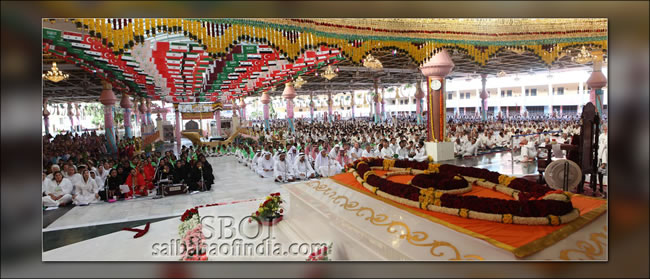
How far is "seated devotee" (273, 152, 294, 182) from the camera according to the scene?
805 cm

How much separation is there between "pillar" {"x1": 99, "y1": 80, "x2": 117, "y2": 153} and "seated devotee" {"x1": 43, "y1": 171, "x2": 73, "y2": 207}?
255 inches

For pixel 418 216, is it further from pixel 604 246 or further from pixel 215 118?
pixel 215 118

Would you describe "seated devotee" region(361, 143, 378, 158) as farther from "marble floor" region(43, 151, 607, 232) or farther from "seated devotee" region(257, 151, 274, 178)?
"seated devotee" region(257, 151, 274, 178)

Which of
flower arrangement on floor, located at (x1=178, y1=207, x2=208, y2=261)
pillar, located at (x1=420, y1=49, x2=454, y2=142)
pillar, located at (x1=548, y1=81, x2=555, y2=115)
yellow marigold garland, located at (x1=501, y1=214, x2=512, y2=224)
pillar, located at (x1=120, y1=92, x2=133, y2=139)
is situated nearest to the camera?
yellow marigold garland, located at (x1=501, y1=214, x2=512, y2=224)

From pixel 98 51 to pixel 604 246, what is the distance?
7803mm

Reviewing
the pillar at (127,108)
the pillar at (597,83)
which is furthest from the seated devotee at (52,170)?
the pillar at (597,83)

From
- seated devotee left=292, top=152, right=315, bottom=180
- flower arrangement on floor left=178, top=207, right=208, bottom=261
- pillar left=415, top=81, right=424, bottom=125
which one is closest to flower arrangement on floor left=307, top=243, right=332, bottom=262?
flower arrangement on floor left=178, top=207, right=208, bottom=261

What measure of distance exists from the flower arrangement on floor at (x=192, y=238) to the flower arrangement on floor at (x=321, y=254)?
1107 mm

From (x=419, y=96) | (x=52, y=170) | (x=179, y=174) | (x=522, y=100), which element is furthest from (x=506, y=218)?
(x=522, y=100)

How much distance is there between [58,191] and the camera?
6.36 m

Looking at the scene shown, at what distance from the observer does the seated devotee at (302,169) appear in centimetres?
832

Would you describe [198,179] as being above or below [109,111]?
below

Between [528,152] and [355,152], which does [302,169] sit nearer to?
[355,152]

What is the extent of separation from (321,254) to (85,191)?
17.3 feet
